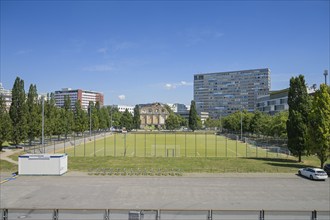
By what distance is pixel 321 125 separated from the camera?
35000 millimetres

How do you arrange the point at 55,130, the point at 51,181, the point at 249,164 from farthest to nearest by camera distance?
the point at 55,130 → the point at 249,164 → the point at 51,181

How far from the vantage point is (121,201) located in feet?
71.7

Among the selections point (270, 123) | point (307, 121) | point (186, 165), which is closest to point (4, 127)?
point (186, 165)

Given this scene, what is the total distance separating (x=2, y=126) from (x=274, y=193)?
41.1 meters

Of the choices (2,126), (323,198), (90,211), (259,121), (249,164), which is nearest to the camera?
(90,211)

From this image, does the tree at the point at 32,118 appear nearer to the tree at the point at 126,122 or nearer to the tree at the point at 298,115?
Answer: the tree at the point at 298,115

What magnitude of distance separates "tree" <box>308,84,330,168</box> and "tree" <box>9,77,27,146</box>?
44953 millimetres

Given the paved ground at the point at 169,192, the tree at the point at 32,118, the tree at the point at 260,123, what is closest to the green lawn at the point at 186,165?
the paved ground at the point at 169,192

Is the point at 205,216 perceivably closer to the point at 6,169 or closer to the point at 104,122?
the point at 6,169

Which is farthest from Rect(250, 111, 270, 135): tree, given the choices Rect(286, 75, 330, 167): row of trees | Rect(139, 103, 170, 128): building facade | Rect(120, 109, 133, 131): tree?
Rect(139, 103, 170, 128): building facade

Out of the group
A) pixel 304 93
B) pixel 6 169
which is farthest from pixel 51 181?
pixel 304 93

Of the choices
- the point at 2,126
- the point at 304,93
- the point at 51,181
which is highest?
the point at 304,93

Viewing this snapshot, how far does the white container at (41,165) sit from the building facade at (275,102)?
9175 cm

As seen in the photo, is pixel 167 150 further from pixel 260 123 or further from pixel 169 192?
pixel 260 123
